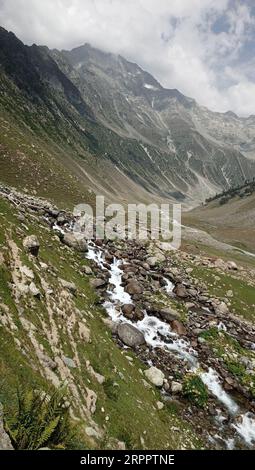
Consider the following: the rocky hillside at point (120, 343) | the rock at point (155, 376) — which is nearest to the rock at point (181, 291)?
the rocky hillside at point (120, 343)

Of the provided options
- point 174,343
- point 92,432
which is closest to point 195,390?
point 174,343

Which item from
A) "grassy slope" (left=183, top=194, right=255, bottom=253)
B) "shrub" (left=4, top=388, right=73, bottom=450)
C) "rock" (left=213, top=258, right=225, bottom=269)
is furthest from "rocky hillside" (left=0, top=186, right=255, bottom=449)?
"grassy slope" (left=183, top=194, right=255, bottom=253)

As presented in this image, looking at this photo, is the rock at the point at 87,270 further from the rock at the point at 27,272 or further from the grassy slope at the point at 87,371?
the rock at the point at 27,272

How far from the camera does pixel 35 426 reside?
29.8ft

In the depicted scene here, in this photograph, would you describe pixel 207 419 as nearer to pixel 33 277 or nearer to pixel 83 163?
pixel 33 277

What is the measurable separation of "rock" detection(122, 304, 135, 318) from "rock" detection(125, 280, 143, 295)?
2.93 m

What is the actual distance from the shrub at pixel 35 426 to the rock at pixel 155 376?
39.6 feet

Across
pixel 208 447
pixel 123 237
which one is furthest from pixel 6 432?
pixel 123 237

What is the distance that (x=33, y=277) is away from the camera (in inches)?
757

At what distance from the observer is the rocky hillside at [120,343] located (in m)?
14.3

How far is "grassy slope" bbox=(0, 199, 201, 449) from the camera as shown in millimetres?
12609

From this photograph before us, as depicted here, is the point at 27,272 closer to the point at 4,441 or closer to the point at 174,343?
the point at 4,441
